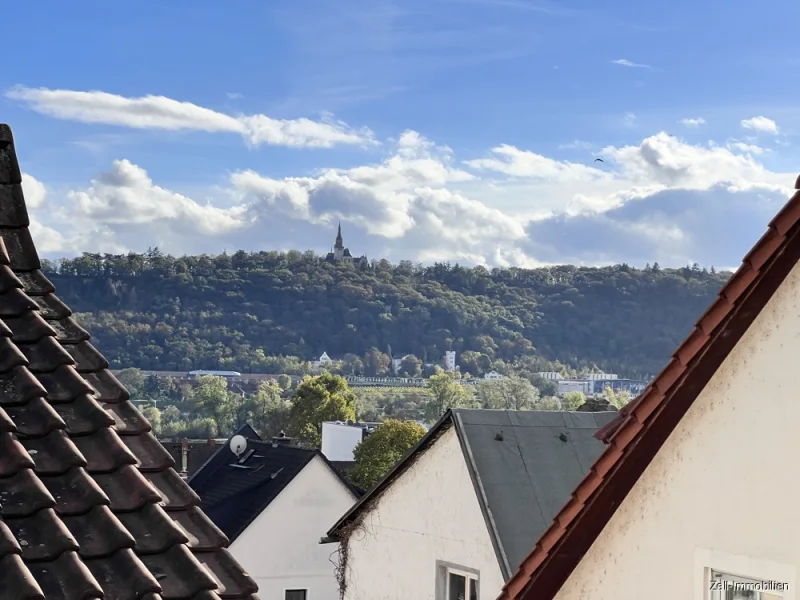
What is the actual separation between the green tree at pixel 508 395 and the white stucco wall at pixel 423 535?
12278 centimetres

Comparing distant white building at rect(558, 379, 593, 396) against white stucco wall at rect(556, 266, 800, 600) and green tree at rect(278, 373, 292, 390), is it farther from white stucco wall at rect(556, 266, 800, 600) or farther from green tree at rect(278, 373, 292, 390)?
white stucco wall at rect(556, 266, 800, 600)

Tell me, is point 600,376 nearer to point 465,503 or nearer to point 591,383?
point 591,383

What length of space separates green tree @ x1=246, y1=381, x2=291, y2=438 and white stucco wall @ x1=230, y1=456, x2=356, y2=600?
52505 mm

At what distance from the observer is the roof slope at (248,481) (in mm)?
28141

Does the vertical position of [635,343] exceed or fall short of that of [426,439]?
it exceeds it

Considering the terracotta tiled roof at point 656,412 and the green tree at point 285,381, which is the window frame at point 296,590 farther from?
the green tree at point 285,381

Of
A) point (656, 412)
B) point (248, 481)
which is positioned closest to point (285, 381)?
point (248, 481)

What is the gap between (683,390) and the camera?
206 inches

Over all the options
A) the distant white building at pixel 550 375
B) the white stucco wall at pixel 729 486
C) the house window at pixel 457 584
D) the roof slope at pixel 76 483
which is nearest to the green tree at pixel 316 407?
the house window at pixel 457 584

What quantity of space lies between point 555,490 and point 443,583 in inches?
78.4

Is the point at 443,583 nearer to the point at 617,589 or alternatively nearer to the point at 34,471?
the point at 617,589

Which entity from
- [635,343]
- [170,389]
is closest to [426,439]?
[170,389]

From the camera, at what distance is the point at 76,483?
3061 millimetres

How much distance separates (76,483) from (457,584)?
1001cm
